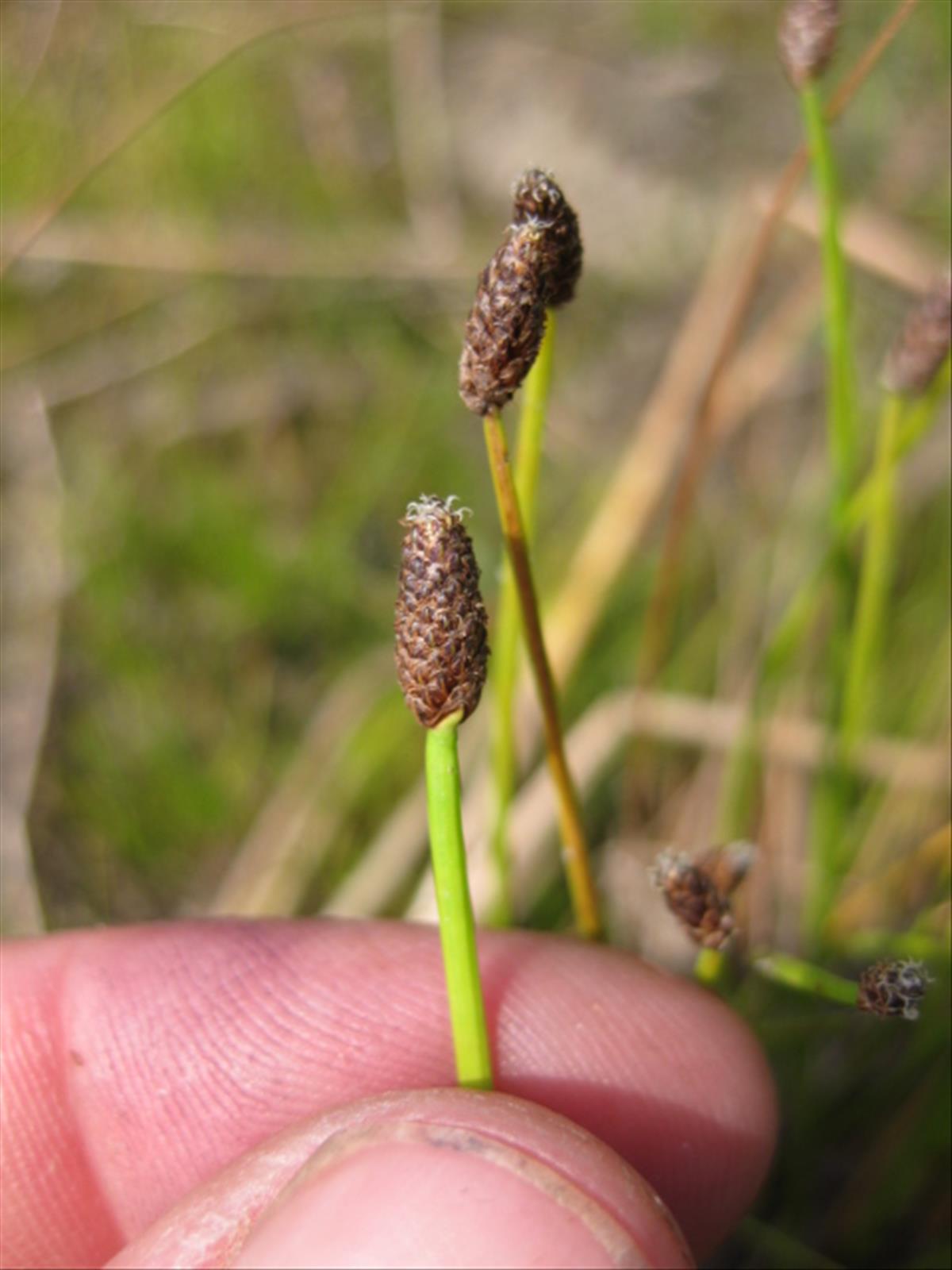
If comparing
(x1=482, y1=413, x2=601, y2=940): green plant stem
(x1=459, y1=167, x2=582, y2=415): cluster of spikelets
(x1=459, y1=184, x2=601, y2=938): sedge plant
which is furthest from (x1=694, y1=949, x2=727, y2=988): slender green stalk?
(x1=459, y1=167, x2=582, y2=415): cluster of spikelets

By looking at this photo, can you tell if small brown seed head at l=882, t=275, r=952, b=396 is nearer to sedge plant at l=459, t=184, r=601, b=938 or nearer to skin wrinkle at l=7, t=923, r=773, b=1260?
sedge plant at l=459, t=184, r=601, b=938

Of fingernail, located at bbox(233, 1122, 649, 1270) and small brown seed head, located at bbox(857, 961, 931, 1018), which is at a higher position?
small brown seed head, located at bbox(857, 961, 931, 1018)

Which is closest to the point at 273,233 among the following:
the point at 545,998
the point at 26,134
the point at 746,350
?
the point at 26,134

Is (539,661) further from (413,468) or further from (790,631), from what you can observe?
(413,468)

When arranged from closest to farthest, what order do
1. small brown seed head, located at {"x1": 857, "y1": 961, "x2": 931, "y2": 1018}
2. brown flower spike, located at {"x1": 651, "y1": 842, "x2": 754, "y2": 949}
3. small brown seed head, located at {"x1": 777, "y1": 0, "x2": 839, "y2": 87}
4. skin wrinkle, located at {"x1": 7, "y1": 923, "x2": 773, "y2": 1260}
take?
small brown seed head, located at {"x1": 857, "y1": 961, "x2": 931, "y2": 1018} → brown flower spike, located at {"x1": 651, "y1": 842, "x2": 754, "y2": 949} → small brown seed head, located at {"x1": 777, "y1": 0, "x2": 839, "y2": 87} → skin wrinkle, located at {"x1": 7, "y1": 923, "x2": 773, "y2": 1260}

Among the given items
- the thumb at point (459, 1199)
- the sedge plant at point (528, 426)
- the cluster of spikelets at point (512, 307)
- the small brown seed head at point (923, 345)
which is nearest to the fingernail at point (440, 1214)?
the thumb at point (459, 1199)

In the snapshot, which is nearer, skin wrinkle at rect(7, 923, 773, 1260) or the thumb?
the thumb
